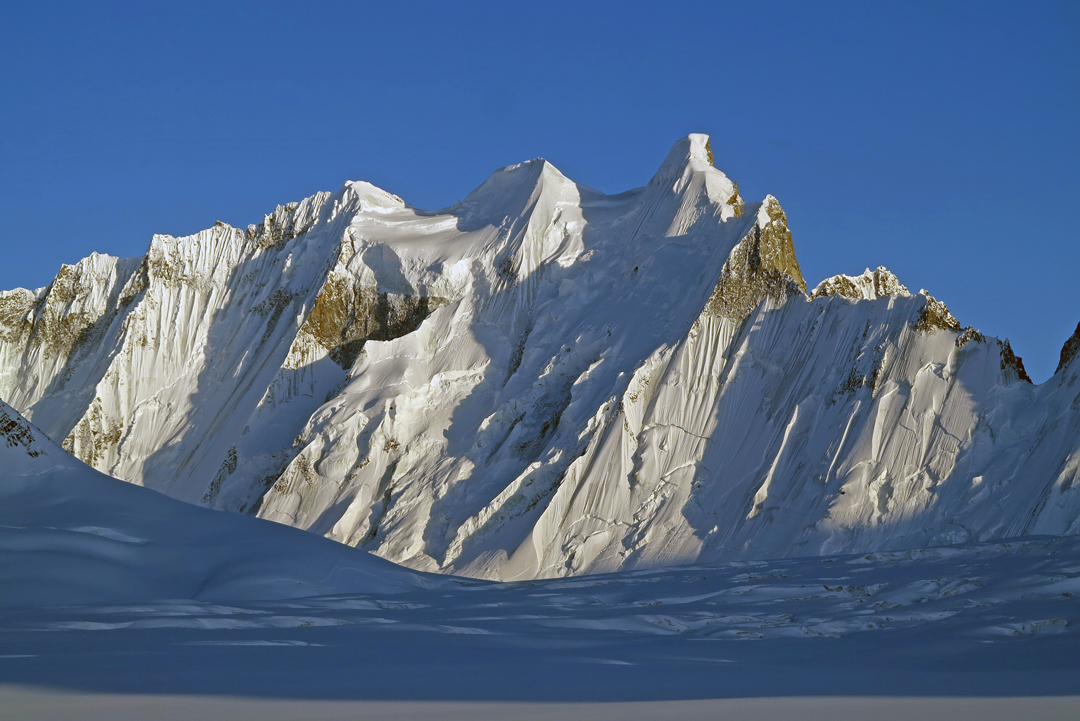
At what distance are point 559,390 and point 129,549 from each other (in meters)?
21.8

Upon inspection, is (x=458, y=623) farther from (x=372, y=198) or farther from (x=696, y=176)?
(x=372, y=198)

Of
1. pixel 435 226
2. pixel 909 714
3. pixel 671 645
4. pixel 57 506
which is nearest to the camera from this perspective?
pixel 909 714

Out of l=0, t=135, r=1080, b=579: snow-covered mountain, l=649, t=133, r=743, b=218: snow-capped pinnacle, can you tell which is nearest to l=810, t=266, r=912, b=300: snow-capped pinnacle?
l=0, t=135, r=1080, b=579: snow-covered mountain

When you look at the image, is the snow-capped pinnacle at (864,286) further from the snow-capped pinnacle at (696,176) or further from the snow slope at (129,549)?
the snow slope at (129,549)

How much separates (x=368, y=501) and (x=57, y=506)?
20.1 meters

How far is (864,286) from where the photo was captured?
34.0 m

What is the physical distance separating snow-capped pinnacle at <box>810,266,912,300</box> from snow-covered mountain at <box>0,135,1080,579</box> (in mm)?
104

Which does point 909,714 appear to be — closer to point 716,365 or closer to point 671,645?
point 671,645

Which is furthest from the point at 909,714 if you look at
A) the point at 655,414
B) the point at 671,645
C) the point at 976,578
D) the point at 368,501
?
the point at 368,501

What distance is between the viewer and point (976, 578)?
459 inches

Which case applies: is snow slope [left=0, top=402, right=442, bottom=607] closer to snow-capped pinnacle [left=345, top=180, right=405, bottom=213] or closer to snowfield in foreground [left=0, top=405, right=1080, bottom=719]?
snowfield in foreground [left=0, top=405, right=1080, bottom=719]

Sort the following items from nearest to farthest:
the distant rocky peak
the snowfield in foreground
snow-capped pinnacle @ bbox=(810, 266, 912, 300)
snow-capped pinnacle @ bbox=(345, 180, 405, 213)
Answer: the snowfield in foreground < the distant rocky peak < snow-capped pinnacle @ bbox=(810, 266, 912, 300) < snow-capped pinnacle @ bbox=(345, 180, 405, 213)

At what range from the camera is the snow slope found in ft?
36.6

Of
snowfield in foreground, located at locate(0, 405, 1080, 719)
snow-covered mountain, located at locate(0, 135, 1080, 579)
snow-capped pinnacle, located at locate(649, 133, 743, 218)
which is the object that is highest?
snow-capped pinnacle, located at locate(649, 133, 743, 218)
